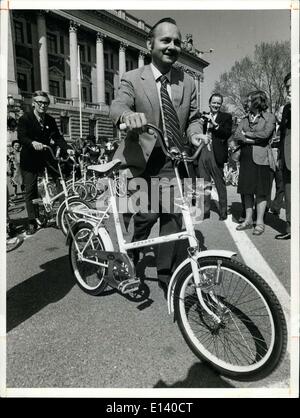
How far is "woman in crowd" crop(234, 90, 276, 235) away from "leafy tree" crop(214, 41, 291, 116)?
42.0 inches

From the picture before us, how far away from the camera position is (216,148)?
5121 millimetres

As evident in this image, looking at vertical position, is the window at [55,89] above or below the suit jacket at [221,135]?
above

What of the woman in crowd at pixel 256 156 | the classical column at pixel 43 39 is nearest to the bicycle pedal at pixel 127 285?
the classical column at pixel 43 39

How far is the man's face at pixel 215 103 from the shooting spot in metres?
4.89

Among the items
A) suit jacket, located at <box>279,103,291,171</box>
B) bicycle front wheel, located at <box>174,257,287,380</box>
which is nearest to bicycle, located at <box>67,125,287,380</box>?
bicycle front wheel, located at <box>174,257,287,380</box>

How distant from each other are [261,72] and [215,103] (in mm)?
2448

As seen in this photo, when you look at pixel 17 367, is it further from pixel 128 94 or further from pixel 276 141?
pixel 276 141

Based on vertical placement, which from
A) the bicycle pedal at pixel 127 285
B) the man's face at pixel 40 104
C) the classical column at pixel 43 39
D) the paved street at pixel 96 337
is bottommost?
the paved street at pixel 96 337

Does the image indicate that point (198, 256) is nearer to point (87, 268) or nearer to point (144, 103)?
point (144, 103)

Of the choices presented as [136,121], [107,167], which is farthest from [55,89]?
[136,121]

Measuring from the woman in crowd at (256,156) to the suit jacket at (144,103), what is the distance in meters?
1.84

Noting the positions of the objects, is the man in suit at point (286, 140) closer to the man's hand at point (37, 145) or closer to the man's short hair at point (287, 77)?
the man's short hair at point (287, 77)

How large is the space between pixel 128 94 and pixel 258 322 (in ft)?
5.90

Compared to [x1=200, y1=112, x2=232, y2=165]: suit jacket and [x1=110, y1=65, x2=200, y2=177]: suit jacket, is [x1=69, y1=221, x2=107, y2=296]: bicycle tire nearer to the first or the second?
[x1=110, y1=65, x2=200, y2=177]: suit jacket
